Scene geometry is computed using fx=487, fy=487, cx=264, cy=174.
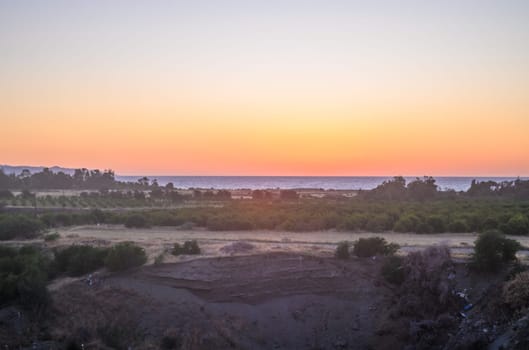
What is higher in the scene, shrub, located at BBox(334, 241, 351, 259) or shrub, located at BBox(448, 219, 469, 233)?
shrub, located at BBox(448, 219, 469, 233)

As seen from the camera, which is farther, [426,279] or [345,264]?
[345,264]

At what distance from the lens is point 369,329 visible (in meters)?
18.0

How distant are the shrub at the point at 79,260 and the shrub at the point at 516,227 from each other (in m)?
25.4

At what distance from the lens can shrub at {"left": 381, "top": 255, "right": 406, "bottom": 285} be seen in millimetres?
20000

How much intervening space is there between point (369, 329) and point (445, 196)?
49455 mm

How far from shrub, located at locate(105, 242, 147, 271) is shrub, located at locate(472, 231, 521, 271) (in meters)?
14.6

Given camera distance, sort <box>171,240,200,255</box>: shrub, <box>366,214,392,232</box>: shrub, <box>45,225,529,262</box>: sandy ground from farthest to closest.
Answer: <box>366,214,392,232</box>: shrub
<box>45,225,529,262</box>: sandy ground
<box>171,240,200,255</box>: shrub

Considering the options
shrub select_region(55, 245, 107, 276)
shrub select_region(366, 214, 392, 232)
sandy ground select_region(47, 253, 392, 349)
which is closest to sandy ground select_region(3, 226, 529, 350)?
sandy ground select_region(47, 253, 392, 349)

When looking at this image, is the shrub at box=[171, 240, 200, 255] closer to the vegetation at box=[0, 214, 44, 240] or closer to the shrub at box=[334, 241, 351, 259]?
the shrub at box=[334, 241, 351, 259]

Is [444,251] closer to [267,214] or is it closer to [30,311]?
[30,311]

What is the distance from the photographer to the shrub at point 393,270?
20000 mm

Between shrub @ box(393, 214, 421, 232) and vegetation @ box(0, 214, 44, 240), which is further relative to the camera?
shrub @ box(393, 214, 421, 232)

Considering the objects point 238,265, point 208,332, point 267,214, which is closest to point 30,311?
point 208,332

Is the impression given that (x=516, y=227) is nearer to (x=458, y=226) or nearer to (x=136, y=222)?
(x=458, y=226)
